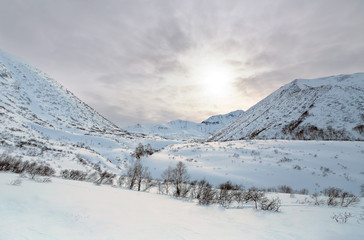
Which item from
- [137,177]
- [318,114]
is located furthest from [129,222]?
[318,114]

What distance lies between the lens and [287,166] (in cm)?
1952

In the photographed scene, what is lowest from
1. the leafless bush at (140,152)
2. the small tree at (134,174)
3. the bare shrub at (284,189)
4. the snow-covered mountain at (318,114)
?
the bare shrub at (284,189)

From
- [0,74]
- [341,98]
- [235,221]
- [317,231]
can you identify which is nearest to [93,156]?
[235,221]

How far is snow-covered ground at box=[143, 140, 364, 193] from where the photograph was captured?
54.6 ft

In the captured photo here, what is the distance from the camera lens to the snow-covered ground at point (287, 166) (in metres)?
16.7

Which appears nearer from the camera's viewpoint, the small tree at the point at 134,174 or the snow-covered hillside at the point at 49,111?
the small tree at the point at 134,174

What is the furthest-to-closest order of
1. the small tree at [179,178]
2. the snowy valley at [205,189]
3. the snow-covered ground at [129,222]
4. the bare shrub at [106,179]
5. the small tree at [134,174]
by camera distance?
1. the small tree at [134,174]
2. the bare shrub at [106,179]
3. the small tree at [179,178]
4. the snowy valley at [205,189]
5. the snow-covered ground at [129,222]

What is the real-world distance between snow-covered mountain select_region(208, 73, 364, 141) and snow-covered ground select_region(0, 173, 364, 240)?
45.4 metres

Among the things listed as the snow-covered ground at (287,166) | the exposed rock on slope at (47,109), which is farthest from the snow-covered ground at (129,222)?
the exposed rock on slope at (47,109)

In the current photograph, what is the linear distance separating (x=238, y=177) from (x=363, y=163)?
A: 13.4 m

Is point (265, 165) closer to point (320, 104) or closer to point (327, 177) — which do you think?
point (327, 177)

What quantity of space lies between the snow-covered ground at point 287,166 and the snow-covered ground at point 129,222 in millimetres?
10457

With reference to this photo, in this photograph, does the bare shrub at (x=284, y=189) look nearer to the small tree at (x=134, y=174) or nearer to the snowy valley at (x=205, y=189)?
the snowy valley at (x=205, y=189)

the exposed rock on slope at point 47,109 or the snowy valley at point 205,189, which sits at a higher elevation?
the exposed rock on slope at point 47,109
